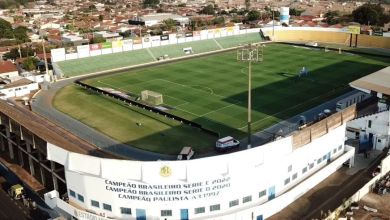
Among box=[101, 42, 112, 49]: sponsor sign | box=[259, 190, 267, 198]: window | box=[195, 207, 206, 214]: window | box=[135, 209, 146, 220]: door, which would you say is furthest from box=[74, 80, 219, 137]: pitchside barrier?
box=[135, 209, 146, 220]: door

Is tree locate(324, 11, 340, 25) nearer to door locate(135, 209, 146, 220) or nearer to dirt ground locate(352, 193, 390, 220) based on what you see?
dirt ground locate(352, 193, 390, 220)

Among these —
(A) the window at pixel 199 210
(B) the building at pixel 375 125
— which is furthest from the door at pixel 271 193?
(B) the building at pixel 375 125

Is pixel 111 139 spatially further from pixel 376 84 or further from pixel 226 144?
pixel 376 84

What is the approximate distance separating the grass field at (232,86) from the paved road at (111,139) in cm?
115

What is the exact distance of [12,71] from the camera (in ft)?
260

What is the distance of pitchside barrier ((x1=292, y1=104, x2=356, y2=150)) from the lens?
29536 mm

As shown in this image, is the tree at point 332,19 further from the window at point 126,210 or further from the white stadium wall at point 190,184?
the window at point 126,210

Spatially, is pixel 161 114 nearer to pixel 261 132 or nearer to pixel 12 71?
pixel 261 132

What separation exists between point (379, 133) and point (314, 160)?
11033mm

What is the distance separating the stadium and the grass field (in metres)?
0.19

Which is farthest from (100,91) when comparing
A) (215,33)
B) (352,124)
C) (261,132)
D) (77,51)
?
(215,33)

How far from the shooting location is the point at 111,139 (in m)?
43.6

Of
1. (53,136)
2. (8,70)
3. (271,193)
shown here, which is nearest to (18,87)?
(8,70)

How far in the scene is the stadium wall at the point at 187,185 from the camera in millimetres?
25812
